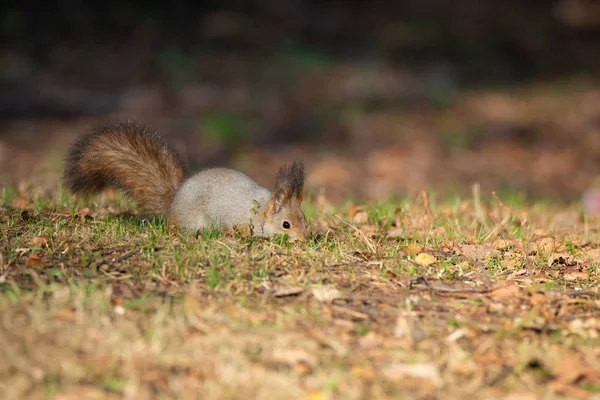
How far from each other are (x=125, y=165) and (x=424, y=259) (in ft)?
6.51

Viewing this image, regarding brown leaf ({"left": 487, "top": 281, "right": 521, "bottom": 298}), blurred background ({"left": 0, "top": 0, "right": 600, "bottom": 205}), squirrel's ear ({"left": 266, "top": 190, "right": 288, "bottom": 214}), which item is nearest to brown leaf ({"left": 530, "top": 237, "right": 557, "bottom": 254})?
brown leaf ({"left": 487, "top": 281, "right": 521, "bottom": 298})

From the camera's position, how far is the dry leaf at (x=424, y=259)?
405 cm

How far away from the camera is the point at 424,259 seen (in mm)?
4090

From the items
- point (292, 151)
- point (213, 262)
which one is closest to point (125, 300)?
point (213, 262)

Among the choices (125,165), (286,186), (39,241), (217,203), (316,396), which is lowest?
(316,396)

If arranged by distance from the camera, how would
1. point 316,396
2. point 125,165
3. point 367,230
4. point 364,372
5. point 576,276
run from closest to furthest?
1. point 316,396
2. point 364,372
3. point 576,276
4. point 125,165
5. point 367,230

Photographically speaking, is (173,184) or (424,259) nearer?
(424,259)

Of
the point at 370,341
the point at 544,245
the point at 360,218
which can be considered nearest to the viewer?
the point at 370,341

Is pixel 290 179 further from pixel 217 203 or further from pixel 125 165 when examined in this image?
pixel 125 165

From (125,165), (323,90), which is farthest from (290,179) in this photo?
(323,90)

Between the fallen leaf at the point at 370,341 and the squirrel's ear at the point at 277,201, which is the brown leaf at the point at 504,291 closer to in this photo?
the fallen leaf at the point at 370,341

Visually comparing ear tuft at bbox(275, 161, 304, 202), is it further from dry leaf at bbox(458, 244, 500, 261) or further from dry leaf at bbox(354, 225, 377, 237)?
dry leaf at bbox(458, 244, 500, 261)

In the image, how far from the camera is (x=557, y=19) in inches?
653

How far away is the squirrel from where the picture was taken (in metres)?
4.58
